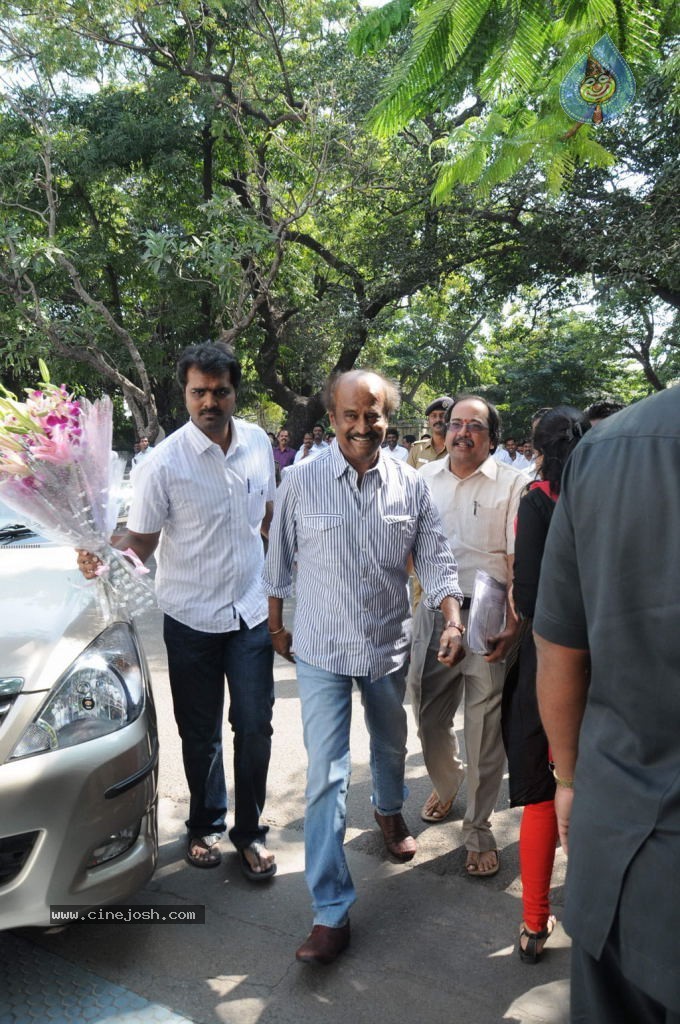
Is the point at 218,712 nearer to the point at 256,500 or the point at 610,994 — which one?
the point at 256,500

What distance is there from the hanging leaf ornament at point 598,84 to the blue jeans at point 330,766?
2207 millimetres

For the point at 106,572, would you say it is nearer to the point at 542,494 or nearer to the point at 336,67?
the point at 542,494

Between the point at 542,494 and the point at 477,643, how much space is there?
754 millimetres

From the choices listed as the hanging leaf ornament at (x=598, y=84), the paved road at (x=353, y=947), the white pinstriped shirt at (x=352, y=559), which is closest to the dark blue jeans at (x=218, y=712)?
the paved road at (x=353, y=947)

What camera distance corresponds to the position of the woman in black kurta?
2.78 m

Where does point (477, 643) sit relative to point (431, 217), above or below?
below

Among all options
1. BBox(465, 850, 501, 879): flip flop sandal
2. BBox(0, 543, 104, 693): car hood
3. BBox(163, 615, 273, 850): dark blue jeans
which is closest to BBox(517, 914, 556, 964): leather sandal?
BBox(465, 850, 501, 879): flip flop sandal

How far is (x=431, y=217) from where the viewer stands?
591 inches

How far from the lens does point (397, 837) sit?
11.4 ft

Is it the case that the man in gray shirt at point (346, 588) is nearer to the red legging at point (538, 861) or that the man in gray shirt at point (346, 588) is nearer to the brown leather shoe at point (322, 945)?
the brown leather shoe at point (322, 945)

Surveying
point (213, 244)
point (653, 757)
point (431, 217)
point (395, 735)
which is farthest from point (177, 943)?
point (431, 217)

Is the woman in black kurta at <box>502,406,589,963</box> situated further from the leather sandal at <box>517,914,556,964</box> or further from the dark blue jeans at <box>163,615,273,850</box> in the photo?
the dark blue jeans at <box>163,615,273,850</box>

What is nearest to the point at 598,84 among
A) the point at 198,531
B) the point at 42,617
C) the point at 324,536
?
the point at 324,536

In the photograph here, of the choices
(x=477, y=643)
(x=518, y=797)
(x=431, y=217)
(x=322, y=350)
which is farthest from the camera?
(x=322, y=350)
